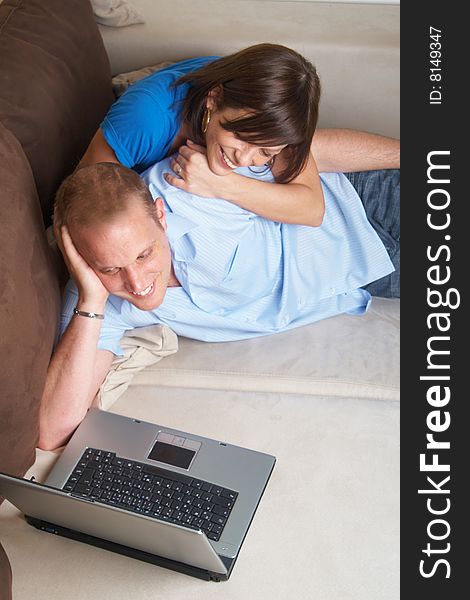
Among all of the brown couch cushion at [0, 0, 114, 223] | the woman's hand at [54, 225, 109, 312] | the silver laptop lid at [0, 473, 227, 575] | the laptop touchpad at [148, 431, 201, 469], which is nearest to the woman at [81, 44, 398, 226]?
the brown couch cushion at [0, 0, 114, 223]

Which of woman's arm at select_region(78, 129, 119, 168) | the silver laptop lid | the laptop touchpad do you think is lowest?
the silver laptop lid

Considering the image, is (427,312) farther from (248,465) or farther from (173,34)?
(173,34)

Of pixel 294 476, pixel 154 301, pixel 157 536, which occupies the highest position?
pixel 154 301

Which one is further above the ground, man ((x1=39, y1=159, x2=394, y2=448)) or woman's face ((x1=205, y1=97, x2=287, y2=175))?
woman's face ((x1=205, y1=97, x2=287, y2=175))

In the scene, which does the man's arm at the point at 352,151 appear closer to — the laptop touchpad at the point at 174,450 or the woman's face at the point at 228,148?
the woman's face at the point at 228,148

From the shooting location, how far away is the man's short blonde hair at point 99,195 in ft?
5.02

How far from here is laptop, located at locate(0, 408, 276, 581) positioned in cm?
137

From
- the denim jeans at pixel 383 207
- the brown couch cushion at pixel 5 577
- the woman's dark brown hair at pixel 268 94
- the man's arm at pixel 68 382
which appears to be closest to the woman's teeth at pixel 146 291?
the man's arm at pixel 68 382

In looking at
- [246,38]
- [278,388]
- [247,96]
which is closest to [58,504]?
[278,388]

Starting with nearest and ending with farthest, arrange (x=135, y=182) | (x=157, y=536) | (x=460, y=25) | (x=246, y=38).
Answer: (x=157, y=536) < (x=135, y=182) < (x=460, y=25) < (x=246, y=38)

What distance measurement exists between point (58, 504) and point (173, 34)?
1340 mm

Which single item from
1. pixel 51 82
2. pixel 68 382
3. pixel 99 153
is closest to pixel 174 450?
pixel 68 382

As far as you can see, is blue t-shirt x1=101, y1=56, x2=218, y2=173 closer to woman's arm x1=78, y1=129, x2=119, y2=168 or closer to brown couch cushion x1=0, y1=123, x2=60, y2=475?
woman's arm x1=78, y1=129, x2=119, y2=168

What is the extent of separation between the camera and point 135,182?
160cm
